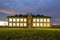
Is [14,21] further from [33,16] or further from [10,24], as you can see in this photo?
[33,16]

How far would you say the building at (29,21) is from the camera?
4372 inches

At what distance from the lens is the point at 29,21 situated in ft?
368

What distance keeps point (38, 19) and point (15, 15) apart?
45.1ft

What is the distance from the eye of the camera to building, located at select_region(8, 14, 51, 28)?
11105 cm

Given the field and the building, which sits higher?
the building

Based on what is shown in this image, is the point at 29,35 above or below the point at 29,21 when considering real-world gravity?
below

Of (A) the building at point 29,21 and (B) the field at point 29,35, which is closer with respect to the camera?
(B) the field at point 29,35

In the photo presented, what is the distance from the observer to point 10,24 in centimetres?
11212

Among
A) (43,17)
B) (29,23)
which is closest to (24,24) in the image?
(29,23)

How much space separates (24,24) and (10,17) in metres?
8.95

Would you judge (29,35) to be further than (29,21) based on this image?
No

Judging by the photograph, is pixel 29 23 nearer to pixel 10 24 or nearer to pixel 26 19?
pixel 26 19

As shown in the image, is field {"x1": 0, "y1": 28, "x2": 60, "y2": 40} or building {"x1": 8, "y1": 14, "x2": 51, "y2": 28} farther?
building {"x1": 8, "y1": 14, "x2": 51, "y2": 28}

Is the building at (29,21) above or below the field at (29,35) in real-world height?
above
